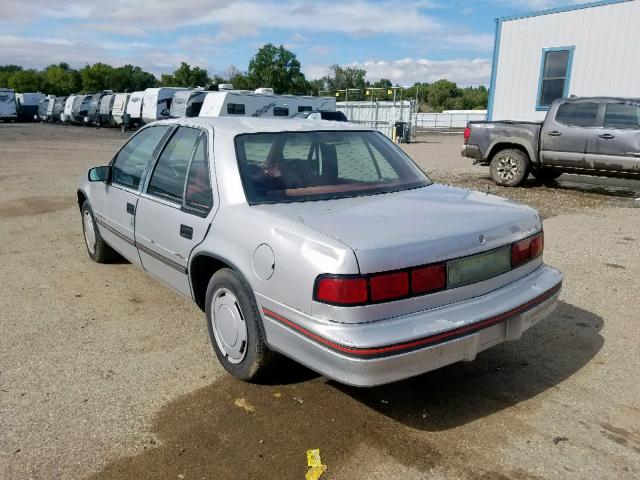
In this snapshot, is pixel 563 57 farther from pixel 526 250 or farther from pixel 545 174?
pixel 526 250

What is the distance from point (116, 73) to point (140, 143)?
102683mm

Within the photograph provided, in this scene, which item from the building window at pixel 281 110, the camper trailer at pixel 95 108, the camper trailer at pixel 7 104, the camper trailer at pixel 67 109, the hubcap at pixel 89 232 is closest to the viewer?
the hubcap at pixel 89 232

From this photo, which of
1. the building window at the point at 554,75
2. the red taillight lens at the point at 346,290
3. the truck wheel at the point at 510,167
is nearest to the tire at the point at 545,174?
the truck wheel at the point at 510,167

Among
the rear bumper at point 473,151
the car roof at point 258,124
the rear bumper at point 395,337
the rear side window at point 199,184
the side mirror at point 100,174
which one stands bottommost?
the rear bumper at point 395,337

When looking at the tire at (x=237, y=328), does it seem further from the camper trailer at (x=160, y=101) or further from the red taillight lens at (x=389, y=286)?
the camper trailer at (x=160, y=101)

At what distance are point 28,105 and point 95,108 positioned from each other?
15.1 meters

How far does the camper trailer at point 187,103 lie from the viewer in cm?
2466

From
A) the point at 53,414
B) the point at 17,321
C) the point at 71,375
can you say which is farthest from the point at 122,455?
the point at 17,321

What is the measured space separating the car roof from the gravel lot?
5.00ft

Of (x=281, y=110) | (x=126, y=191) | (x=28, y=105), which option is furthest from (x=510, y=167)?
(x=28, y=105)

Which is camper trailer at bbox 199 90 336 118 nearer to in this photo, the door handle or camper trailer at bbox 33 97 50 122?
the door handle

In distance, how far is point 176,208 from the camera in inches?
136

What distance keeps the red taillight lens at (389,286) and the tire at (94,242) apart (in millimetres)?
3635

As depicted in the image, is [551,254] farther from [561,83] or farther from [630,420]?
[561,83]
